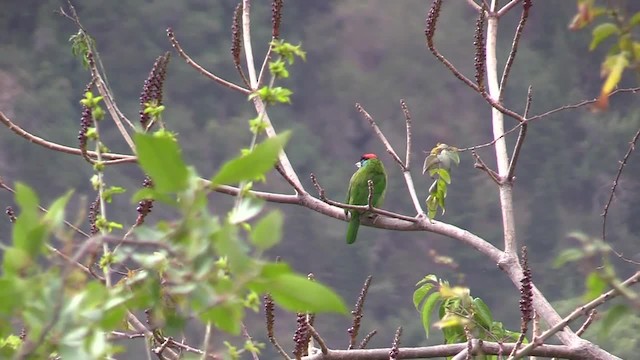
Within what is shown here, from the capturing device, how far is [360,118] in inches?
379

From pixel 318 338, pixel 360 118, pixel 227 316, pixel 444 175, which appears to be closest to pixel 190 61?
pixel 444 175

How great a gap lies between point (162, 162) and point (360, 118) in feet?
30.0

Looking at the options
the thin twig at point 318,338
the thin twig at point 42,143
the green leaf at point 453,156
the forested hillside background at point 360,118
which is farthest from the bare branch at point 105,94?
the forested hillside background at point 360,118

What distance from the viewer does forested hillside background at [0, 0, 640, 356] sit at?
8.07 meters

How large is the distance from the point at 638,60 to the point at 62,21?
9363mm

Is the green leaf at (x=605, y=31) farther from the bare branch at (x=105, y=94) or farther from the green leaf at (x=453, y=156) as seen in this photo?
the green leaf at (x=453, y=156)

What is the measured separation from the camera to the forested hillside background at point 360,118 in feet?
26.5

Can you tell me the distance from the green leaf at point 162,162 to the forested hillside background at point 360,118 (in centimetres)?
692

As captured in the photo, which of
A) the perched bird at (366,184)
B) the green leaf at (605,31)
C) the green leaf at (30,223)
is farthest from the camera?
the perched bird at (366,184)

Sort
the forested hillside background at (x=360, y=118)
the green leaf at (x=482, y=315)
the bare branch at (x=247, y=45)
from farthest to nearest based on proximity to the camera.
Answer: the forested hillside background at (x=360, y=118) < the bare branch at (x=247, y=45) < the green leaf at (x=482, y=315)

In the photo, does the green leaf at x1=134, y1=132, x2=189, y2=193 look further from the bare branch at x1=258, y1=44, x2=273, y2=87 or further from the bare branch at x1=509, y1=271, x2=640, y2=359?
the bare branch at x1=258, y1=44, x2=273, y2=87

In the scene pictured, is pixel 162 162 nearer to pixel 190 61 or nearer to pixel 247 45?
pixel 190 61

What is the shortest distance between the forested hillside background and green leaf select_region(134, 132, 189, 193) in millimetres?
6921

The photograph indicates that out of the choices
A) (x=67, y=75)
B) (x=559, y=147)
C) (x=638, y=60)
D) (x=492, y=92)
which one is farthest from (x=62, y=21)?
(x=638, y=60)
